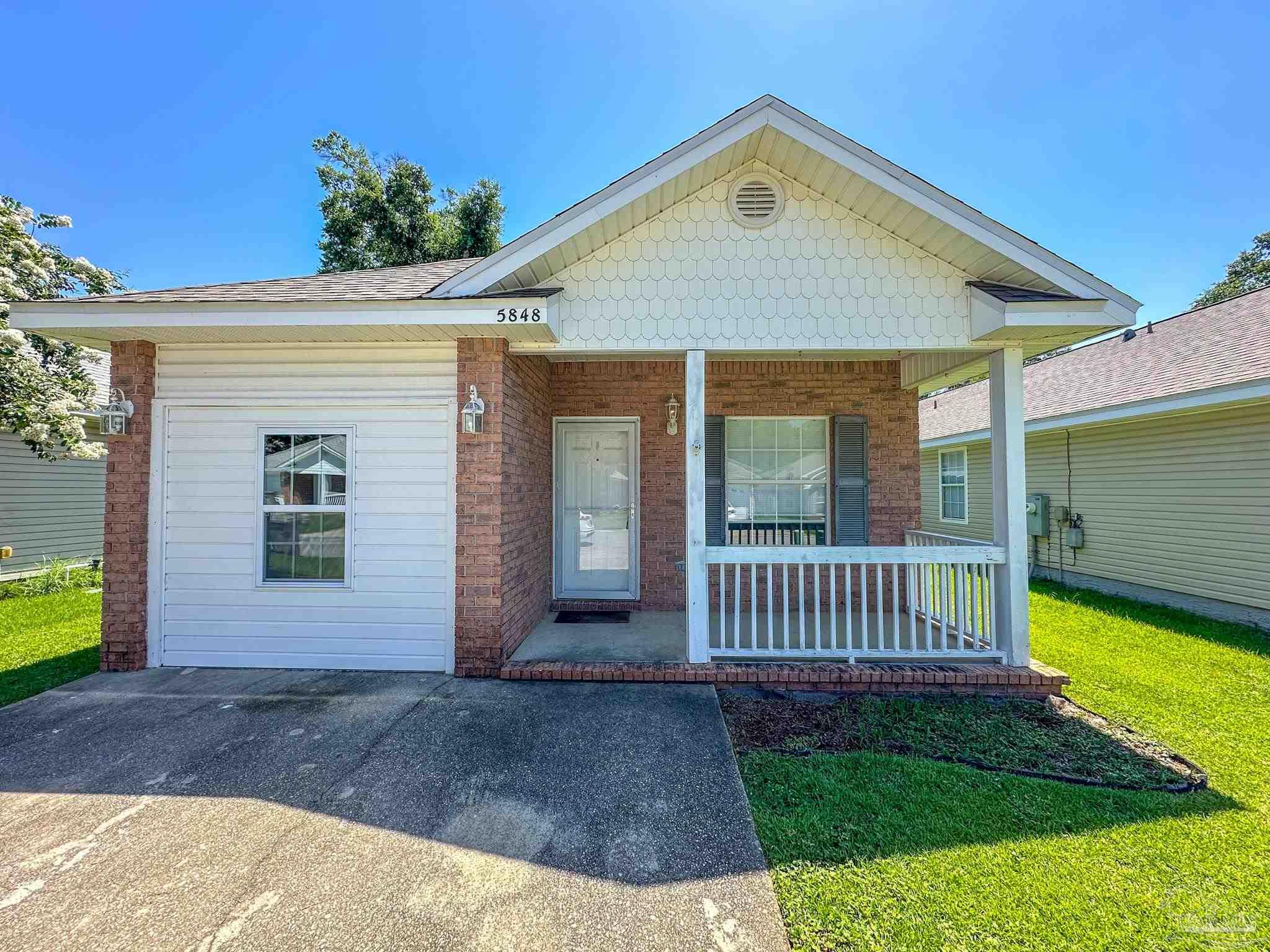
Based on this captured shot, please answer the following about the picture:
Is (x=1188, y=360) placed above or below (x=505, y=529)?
above

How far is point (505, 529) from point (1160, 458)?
9.47 meters

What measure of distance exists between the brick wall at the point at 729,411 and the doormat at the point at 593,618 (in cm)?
17

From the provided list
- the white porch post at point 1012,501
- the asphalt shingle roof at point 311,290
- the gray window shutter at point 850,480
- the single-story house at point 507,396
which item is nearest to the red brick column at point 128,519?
the single-story house at point 507,396

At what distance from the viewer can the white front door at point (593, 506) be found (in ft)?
22.6

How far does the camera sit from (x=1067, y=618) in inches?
281

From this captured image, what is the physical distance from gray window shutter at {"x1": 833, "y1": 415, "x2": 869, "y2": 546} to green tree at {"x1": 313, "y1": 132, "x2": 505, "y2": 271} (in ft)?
56.0

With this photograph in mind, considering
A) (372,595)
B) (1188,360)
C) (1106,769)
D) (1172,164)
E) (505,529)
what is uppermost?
(1172,164)

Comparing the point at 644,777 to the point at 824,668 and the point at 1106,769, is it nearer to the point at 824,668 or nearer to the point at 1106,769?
the point at 824,668

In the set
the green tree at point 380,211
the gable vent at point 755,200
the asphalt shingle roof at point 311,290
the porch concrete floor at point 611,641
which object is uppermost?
the green tree at point 380,211

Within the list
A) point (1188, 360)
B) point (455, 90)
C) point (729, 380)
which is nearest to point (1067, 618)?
point (1188, 360)

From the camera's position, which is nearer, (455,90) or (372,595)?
(372,595)

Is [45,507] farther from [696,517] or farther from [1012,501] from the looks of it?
[1012,501]

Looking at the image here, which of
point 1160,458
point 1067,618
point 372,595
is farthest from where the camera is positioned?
point 1160,458

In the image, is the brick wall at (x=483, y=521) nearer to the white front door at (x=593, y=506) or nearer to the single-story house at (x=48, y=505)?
the white front door at (x=593, y=506)
